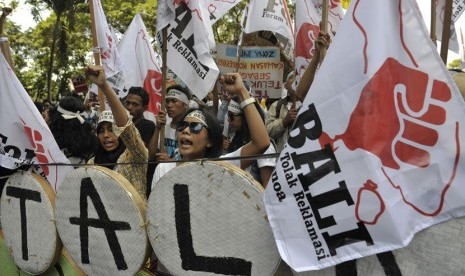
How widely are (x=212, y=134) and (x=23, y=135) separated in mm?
1412

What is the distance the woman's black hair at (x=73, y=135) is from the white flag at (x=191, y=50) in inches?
34.0

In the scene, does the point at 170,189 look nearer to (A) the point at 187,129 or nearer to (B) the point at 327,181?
(A) the point at 187,129

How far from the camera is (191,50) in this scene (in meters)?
3.96

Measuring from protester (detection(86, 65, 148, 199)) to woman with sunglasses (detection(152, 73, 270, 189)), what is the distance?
0.26m

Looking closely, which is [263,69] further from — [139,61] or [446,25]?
[446,25]

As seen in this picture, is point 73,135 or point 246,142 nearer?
point 246,142

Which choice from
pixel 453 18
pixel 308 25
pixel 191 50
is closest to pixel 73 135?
pixel 191 50

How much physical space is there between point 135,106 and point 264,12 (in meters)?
1.66

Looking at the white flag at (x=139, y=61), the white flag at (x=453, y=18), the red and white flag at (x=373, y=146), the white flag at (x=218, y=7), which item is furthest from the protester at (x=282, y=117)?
the red and white flag at (x=373, y=146)

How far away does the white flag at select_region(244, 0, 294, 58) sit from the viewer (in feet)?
18.1

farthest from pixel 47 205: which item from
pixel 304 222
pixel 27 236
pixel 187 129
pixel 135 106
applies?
pixel 304 222

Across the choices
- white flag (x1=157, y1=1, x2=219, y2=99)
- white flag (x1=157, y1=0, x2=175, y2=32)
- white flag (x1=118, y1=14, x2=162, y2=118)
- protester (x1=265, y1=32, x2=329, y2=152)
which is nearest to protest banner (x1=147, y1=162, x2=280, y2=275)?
white flag (x1=157, y1=1, x2=219, y2=99)

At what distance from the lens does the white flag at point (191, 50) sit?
3.90 meters

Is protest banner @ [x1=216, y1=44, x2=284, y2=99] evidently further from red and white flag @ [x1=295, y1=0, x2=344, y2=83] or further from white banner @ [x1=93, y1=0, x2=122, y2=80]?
white banner @ [x1=93, y1=0, x2=122, y2=80]
